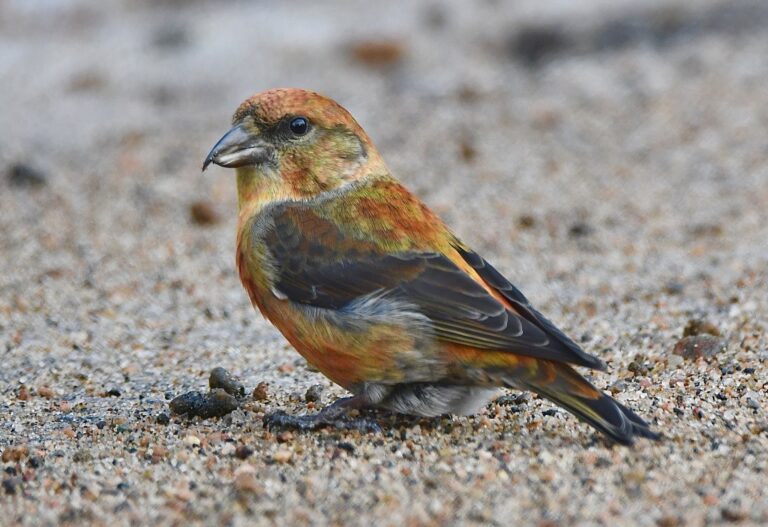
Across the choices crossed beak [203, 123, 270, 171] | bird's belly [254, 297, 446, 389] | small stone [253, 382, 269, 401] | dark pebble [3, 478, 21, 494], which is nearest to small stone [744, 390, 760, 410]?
bird's belly [254, 297, 446, 389]

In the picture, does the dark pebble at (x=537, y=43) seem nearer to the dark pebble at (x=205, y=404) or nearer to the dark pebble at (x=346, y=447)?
the dark pebble at (x=205, y=404)

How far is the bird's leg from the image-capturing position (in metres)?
4.29

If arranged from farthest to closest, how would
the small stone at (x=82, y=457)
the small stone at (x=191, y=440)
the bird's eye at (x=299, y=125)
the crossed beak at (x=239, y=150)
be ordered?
the bird's eye at (x=299, y=125) → the crossed beak at (x=239, y=150) → the small stone at (x=191, y=440) → the small stone at (x=82, y=457)

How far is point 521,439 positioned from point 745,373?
120 cm

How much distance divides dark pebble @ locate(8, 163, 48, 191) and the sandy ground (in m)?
0.02

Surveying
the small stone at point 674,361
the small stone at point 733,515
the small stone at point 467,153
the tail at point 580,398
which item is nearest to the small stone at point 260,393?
the tail at point 580,398

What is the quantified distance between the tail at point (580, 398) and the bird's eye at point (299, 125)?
56.0 inches

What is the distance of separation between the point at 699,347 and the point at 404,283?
1.52m

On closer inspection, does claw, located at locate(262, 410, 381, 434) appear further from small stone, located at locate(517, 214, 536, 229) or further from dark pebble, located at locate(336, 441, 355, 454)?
small stone, located at locate(517, 214, 536, 229)

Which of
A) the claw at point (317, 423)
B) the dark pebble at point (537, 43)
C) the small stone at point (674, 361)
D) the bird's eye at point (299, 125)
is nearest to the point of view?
the claw at point (317, 423)

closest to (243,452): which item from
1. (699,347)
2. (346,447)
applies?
(346,447)

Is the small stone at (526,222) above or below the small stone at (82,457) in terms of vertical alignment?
above

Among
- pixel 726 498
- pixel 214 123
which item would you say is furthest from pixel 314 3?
pixel 726 498

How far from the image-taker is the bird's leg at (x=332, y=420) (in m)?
4.29
